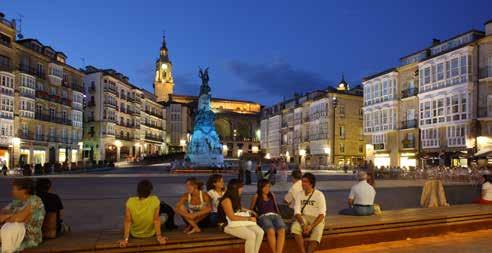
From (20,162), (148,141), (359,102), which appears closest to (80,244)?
(20,162)

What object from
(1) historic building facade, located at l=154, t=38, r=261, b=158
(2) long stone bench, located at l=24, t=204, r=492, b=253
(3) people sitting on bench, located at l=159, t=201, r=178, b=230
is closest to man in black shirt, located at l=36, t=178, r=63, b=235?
(2) long stone bench, located at l=24, t=204, r=492, b=253

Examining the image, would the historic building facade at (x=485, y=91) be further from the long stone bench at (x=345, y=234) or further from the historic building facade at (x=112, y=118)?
the historic building facade at (x=112, y=118)

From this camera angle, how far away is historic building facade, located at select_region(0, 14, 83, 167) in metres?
59.3

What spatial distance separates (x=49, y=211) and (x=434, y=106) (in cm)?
5039

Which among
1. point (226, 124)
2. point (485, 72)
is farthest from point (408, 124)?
point (226, 124)

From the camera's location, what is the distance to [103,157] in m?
88.5

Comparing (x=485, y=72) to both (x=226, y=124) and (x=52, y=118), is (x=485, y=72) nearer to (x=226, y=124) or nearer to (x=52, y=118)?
(x=52, y=118)

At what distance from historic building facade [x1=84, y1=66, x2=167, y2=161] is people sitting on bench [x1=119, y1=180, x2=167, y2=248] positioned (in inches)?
2874

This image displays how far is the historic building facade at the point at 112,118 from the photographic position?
286 ft

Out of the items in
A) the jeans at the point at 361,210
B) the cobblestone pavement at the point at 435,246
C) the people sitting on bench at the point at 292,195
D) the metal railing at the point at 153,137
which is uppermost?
the metal railing at the point at 153,137

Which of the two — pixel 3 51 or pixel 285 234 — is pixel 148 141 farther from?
pixel 285 234

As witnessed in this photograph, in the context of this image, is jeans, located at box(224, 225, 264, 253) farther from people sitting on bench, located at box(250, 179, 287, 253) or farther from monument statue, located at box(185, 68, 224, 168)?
monument statue, located at box(185, 68, 224, 168)

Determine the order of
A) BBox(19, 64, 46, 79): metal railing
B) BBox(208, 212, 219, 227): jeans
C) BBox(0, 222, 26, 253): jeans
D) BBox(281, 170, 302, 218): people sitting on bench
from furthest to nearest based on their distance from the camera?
BBox(19, 64, 46, 79): metal railing → BBox(281, 170, 302, 218): people sitting on bench → BBox(208, 212, 219, 227): jeans → BBox(0, 222, 26, 253): jeans

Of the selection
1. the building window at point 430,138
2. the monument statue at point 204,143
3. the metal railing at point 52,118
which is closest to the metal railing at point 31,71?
the metal railing at point 52,118
